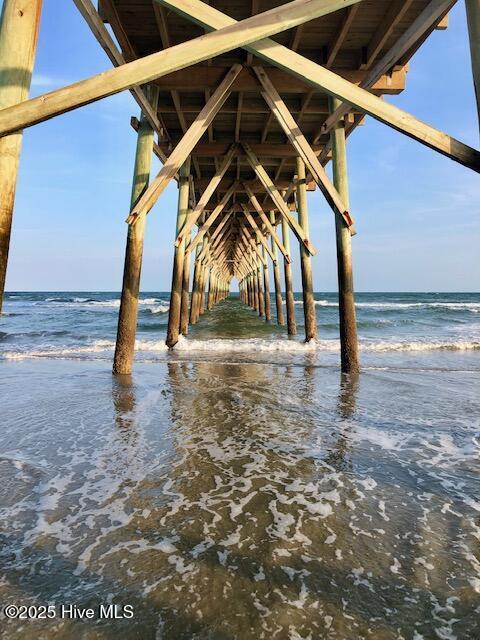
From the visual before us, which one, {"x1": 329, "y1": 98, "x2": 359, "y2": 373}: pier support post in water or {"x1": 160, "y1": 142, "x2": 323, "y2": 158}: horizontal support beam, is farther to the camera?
{"x1": 160, "y1": 142, "x2": 323, "y2": 158}: horizontal support beam

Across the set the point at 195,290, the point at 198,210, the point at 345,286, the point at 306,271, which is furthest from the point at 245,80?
the point at 195,290

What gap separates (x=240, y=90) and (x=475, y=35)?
389 cm

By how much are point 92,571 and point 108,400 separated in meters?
2.80

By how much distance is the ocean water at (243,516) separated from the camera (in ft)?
4.08

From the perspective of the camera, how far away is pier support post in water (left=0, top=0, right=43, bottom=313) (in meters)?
2.38

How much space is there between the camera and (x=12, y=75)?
240 cm

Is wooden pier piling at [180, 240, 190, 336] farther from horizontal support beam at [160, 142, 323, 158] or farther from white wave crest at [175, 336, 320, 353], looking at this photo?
horizontal support beam at [160, 142, 323, 158]

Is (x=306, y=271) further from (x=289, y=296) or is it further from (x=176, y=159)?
(x=176, y=159)

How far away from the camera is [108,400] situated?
13.5 feet

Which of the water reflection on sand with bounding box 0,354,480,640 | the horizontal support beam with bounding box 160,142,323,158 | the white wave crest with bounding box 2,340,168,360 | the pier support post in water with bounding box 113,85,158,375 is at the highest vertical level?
the horizontal support beam with bounding box 160,142,323,158

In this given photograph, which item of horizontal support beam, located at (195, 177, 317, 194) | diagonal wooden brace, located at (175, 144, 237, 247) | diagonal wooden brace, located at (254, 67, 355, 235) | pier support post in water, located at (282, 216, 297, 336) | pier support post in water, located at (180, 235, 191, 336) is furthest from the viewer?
pier support post in water, located at (282, 216, 297, 336)

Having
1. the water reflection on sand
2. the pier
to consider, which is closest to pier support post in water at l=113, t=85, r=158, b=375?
the pier

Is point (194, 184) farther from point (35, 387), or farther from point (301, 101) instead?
point (35, 387)

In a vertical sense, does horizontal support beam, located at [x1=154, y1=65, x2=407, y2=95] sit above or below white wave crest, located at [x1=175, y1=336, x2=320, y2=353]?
above
